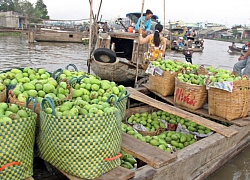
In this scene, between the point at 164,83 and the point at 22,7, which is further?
the point at 22,7

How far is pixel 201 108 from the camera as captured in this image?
4504 millimetres

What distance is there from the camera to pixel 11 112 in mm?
2033

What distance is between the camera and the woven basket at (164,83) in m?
4.70

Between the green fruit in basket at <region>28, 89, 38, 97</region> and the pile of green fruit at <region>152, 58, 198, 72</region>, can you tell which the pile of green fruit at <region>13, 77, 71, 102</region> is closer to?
the green fruit in basket at <region>28, 89, 38, 97</region>

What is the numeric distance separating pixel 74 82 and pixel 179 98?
7.17 ft

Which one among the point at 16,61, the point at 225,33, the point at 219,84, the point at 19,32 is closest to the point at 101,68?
the point at 219,84

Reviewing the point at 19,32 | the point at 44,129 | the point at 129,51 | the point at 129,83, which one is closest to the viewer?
the point at 44,129

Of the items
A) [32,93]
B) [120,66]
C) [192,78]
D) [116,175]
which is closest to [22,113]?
[32,93]

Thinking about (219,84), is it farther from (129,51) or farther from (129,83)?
(129,51)

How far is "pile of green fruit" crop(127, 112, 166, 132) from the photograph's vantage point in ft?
13.8

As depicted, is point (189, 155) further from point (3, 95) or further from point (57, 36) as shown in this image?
point (57, 36)

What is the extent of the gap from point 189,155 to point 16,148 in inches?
69.3

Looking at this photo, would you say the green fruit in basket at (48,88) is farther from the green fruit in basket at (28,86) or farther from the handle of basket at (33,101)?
the handle of basket at (33,101)

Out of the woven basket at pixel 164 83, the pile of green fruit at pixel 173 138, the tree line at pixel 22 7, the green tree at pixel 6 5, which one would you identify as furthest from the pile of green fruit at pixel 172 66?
the green tree at pixel 6 5
